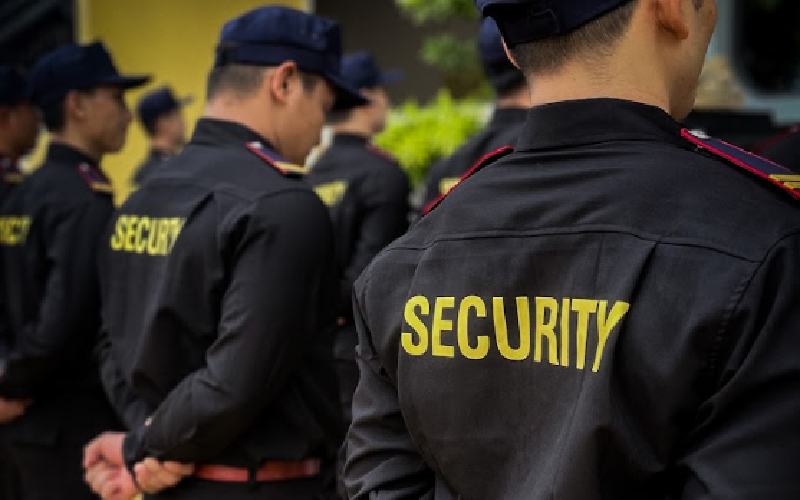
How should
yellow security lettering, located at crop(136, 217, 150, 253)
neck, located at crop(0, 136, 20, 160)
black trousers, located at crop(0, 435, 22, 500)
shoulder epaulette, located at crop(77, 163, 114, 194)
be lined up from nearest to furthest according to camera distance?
yellow security lettering, located at crop(136, 217, 150, 253), shoulder epaulette, located at crop(77, 163, 114, 194), black trousers, located at crop(0, 435, 22, 500), neck, located at crop(0, 136, 20, 160)

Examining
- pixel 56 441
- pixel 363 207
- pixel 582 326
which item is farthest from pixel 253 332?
pixel 363 207

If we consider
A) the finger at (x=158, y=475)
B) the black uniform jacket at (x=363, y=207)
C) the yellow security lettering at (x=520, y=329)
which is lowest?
the black uniform jacket at (x=363, y=207)

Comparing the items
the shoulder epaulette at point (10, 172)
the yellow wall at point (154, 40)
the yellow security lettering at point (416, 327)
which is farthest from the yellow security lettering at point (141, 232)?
the yellow wall at point (154, 40)

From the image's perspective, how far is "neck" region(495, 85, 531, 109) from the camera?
158 inches

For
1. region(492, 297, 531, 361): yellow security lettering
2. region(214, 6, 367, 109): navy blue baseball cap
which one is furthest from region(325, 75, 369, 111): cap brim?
region(492, 297, 531, 361): yellow security lettering

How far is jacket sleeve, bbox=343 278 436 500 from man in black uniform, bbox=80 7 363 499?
0.78 m

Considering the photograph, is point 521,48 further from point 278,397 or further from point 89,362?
point 89,362

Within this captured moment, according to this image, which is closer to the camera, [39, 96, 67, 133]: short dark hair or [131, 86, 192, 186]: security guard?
[39, 96, 67, 133]: short dark hair

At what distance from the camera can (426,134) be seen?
6934mm

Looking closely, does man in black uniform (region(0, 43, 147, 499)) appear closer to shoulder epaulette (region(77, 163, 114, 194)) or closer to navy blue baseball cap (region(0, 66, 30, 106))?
shoulder epaulette (region(77, 163, 114, 194))

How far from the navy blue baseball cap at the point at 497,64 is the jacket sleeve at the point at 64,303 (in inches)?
58.9

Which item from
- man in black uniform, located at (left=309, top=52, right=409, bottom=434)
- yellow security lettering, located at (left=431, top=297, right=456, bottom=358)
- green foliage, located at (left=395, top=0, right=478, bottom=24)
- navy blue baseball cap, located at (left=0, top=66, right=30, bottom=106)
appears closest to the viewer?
yellow security lettering, located at (left=431, top=297, right=456, bottom=358)

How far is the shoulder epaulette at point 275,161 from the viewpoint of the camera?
2615mm

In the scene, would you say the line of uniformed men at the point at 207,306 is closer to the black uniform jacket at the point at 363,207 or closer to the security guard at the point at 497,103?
the security guard at the point at 497,103
